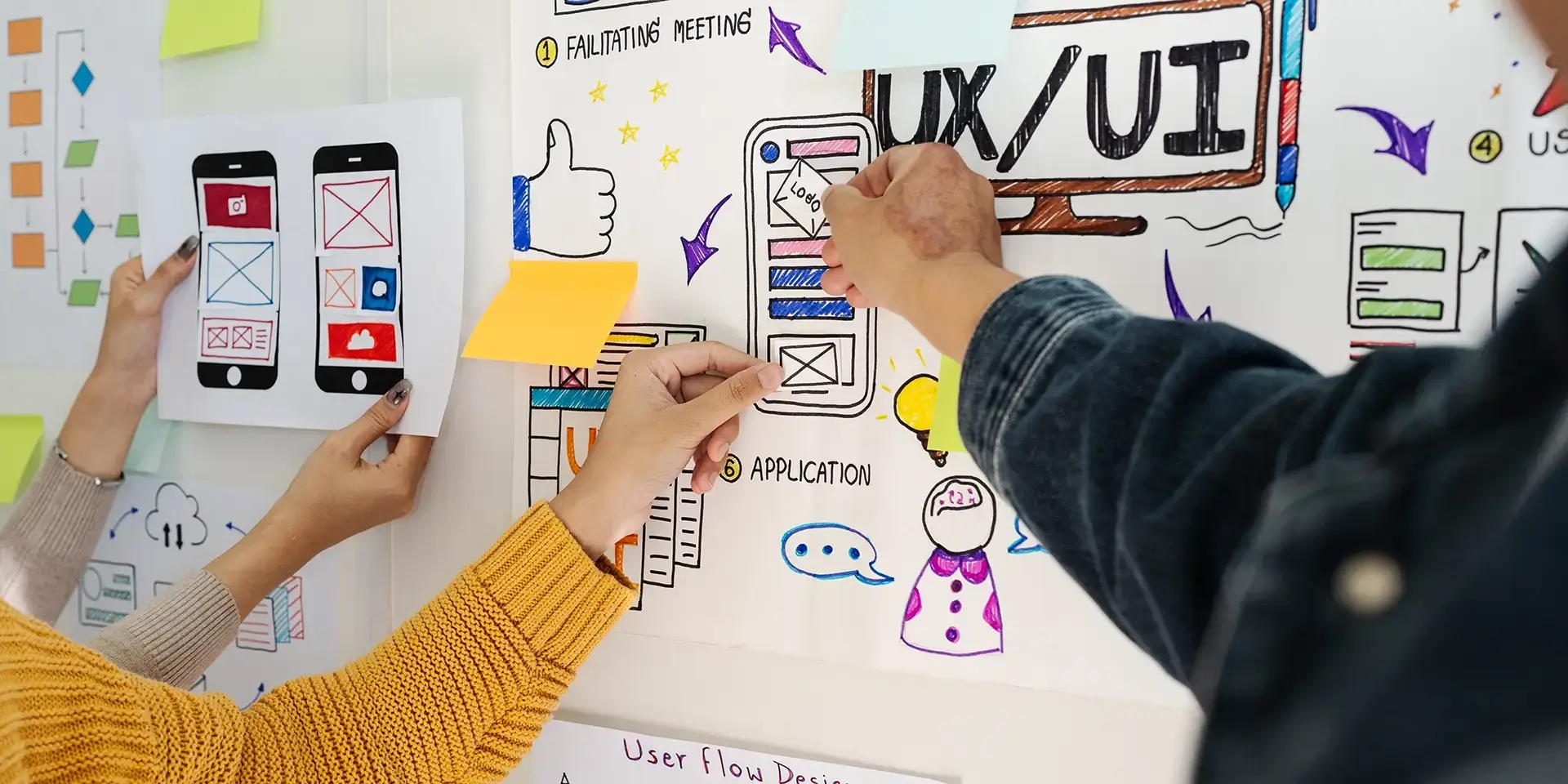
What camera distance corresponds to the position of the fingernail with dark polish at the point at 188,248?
79cm

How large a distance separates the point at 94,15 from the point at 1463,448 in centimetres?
112

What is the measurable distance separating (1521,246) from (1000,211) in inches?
10.9

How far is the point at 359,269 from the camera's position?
730 millimetres

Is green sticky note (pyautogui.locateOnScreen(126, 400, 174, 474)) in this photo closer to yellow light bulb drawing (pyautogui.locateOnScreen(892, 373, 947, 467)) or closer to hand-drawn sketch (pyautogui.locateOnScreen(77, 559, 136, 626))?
hand-drawn sketch (pyautogui.locateOnScreen(77, 559, 136, 626))

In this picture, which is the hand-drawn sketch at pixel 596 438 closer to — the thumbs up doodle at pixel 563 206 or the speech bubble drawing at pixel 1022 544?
the thumbs up doodle at pixel 563 206

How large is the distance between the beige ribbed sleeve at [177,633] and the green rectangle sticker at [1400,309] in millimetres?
837

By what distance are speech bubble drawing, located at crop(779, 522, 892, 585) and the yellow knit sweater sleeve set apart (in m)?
0.13

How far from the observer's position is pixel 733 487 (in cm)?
64

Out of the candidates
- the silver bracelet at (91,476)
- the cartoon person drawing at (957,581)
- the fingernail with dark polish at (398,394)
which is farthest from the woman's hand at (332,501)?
the cartoon person drawing at (957,581)

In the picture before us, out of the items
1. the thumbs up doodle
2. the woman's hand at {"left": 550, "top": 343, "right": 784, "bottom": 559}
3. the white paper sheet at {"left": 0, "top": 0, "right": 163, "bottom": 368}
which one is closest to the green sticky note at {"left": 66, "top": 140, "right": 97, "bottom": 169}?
the white paper sheet at {"left": 0, "top": 0, "right": 163, "bottom": 368}

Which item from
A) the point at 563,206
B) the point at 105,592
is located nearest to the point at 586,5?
the point at 563,206

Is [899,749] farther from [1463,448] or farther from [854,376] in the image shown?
[1463,448]

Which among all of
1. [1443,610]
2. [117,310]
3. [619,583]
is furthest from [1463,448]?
[117,310]

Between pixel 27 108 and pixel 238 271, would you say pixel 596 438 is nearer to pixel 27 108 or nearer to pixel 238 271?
pixel 238 271
